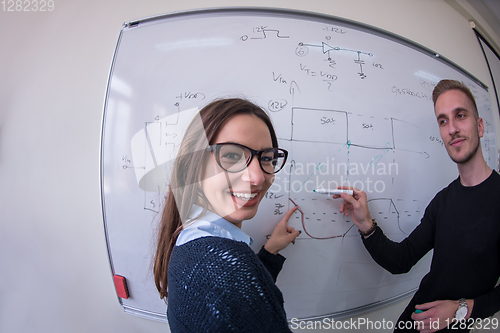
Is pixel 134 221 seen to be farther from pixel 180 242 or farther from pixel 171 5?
pixel 171 5

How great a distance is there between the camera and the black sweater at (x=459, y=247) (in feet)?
1.86

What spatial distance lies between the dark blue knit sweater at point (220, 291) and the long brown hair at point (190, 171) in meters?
0.12

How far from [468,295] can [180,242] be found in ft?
3.21

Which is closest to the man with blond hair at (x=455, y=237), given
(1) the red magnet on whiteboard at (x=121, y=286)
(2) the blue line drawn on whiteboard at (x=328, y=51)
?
(2) the blue line drawn on whiteboard at (x=328, y=51)

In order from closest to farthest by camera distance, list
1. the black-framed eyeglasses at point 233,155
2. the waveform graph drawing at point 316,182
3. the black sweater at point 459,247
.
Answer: the black-framed eyeglasses at point 233,155, the black sweater at point 459,247, the waveform graph drawing at point 316,182

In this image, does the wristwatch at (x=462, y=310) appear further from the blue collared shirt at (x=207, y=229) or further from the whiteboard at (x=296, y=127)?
the blue collared shirt at (x=207, y=229)

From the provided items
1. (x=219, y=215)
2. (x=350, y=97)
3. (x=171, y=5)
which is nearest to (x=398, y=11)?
(x=350, y=97)

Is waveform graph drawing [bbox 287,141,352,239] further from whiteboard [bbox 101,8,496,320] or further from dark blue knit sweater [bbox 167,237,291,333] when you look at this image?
dark blue knit sweater [bbox 167,237,291,333]

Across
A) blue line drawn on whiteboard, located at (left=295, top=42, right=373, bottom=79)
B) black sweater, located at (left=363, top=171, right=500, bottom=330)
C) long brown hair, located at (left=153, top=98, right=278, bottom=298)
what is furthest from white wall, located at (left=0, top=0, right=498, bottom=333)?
long brown hair, located at (left=153, top=98, right=278, bottom=298)

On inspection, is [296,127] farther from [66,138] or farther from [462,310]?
[66,138]

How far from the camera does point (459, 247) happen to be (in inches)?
23.1

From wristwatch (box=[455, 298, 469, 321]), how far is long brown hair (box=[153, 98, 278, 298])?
0.89 meters

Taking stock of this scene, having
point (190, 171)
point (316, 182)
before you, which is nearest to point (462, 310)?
point (316, 182)

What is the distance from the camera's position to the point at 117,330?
76 cm
